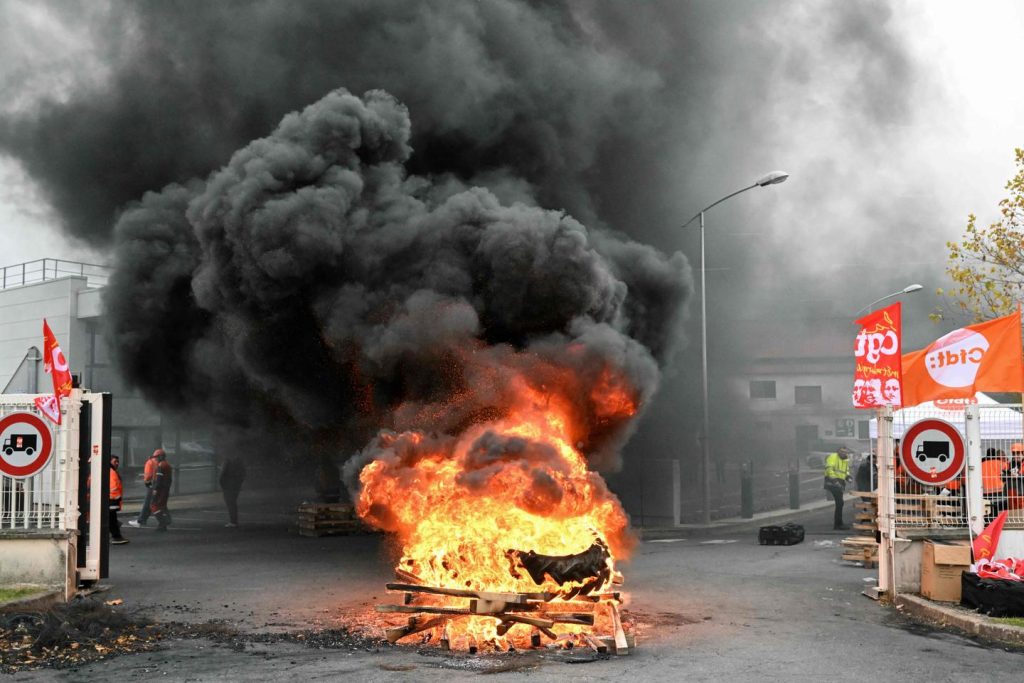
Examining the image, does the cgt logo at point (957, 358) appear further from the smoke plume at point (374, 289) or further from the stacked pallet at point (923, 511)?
the smoke plume at point (374, 289)

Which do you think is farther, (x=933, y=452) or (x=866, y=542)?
(x=866, y=542)

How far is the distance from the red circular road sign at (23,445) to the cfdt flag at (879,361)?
9291 mm

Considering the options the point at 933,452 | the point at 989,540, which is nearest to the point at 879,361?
the point at 933,452

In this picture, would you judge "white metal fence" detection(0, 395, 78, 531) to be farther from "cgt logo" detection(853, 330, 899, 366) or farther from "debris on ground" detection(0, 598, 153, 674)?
"cgt logo" detection(853, 330, 899, 366)

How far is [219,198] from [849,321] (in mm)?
40196

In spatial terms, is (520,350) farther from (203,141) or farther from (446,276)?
(203,141)

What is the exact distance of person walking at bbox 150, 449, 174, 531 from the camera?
18.0 meters

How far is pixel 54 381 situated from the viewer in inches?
397

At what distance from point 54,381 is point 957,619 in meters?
9.81

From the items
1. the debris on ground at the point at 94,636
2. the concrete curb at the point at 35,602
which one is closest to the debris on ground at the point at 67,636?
the debris on ground at the point at 94,636

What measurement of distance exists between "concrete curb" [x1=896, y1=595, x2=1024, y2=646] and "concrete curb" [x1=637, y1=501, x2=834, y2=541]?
27.3ft

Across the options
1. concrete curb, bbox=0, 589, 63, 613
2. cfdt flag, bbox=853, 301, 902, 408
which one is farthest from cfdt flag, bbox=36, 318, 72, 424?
cfdt flag, bbox=853, 301, 902, 408

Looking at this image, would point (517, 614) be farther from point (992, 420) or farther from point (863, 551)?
point (863, 551)

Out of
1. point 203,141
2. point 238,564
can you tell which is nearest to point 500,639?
point 238,564
